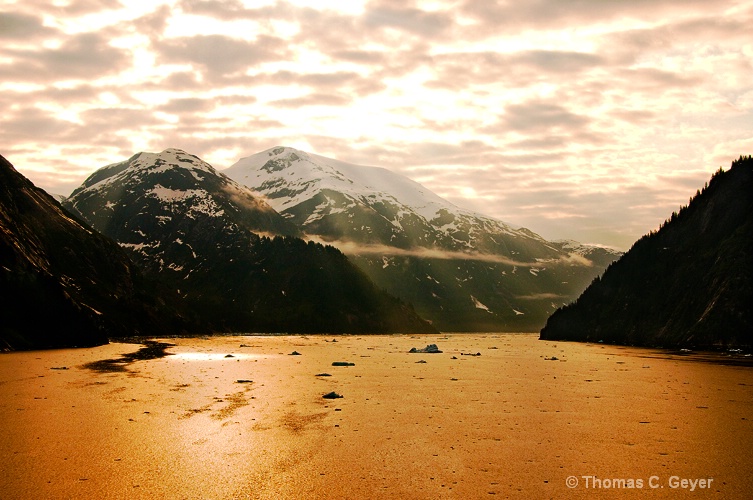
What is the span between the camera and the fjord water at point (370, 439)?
46.2ft

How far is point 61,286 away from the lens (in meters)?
75.8

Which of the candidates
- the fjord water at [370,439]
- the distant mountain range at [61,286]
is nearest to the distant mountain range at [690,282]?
the fjord water at [370,439]

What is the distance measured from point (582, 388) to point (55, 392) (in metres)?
28.8

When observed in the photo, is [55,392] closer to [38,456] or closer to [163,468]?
[38,456]

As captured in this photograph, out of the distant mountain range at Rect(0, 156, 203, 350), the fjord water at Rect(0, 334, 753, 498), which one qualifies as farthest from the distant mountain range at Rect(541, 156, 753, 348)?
the distant mountain range at Rect(0, 156, 203, 350)

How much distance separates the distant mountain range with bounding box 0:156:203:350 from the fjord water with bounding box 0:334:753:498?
38140 mm

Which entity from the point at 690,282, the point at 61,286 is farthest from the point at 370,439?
the point at 690,282

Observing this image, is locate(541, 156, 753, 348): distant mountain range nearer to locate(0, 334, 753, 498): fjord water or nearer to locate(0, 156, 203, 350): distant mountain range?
locate(0, 334, 753, 498): fjord water

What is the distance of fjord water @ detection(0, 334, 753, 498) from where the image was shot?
46.2ft

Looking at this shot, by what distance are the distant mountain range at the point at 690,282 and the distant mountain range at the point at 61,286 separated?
94.0 meters

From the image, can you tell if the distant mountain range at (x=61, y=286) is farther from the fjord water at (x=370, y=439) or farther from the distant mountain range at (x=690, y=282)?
the distant mountain range at (x=690, y=282)

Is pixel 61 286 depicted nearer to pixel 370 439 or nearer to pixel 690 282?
pixel 370 439

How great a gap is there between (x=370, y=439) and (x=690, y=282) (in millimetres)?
110695

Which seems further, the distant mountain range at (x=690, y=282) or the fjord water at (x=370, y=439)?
the distant mountain range at (x=690, y=282)
